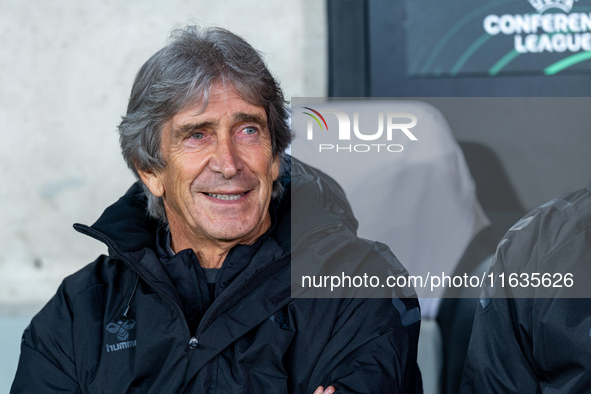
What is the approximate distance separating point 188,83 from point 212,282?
0.49 m

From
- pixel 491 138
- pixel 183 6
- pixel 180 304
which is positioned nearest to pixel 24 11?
pixel 183 6

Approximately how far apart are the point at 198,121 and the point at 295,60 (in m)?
1.15

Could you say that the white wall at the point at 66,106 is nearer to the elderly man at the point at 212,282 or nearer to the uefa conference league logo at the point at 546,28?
the uefa conference league logo at the point at 546,28

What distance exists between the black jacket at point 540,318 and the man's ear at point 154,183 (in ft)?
2.76

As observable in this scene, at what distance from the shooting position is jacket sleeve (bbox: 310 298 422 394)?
1.20m

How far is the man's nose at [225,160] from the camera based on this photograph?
4.36 ft

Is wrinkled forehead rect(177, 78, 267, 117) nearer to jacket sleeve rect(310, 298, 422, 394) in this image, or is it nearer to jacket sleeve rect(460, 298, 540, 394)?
jacket sleeve rect(310, 298, 422, 394)

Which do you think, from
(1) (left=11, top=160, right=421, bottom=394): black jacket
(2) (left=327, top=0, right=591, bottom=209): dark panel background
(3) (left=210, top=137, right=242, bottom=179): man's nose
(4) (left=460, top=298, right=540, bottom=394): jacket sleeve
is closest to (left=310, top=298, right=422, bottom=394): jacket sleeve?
(1) (left=11, top=160, right=421, bottom=394): black jacket

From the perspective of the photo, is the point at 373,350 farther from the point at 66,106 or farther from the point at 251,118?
the point at 66,106

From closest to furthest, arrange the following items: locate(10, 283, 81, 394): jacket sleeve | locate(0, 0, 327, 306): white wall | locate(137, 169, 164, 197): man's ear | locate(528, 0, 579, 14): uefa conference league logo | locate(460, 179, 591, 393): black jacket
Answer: locate(460, 179, 591, 393): black jacket → locate(10, 283, 81, 394): jacket sleeve → locate(137, 169, 164, 197): man's ear → locate(528, 0, 579, 14): uefa conference league logo → locate(0, 0, 327, 306): white wall

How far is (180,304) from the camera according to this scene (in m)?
1.29

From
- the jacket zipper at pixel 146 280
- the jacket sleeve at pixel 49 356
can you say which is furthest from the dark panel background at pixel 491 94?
the jacket sleeve at pixel 49 356

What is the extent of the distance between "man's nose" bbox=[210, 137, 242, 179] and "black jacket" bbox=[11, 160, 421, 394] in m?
0.20

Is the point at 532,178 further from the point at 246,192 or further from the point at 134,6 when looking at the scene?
the point at 134,6
